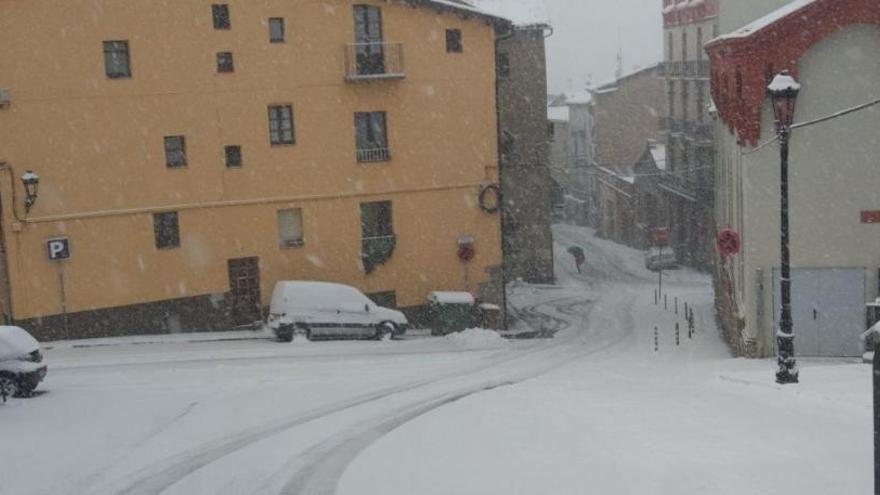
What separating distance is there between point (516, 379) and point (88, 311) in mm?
13455

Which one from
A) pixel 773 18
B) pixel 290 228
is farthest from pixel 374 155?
pixel 773 18

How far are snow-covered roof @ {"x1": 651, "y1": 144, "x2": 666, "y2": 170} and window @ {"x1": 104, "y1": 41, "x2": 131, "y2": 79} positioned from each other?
3500cm

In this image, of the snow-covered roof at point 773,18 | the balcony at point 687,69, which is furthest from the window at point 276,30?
the balcony at point 687,69

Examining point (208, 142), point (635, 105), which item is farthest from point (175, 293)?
point (635, 105)

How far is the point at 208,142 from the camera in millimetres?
28219

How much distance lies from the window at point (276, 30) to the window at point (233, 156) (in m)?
3.36

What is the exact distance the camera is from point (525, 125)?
43.8 m

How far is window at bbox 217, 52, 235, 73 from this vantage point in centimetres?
2825

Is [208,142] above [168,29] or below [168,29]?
below

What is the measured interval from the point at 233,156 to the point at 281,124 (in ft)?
5.76

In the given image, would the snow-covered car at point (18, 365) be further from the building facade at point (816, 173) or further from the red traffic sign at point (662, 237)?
the red traffic sign at point (662, 237)

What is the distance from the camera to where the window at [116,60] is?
88.4ft

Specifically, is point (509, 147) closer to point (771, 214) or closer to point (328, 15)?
point (328, 15)

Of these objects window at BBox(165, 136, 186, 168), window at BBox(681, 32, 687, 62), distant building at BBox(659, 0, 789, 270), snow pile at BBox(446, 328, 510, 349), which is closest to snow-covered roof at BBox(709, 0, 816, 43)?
snow pile at BBox(446, 328, 510, 349)
